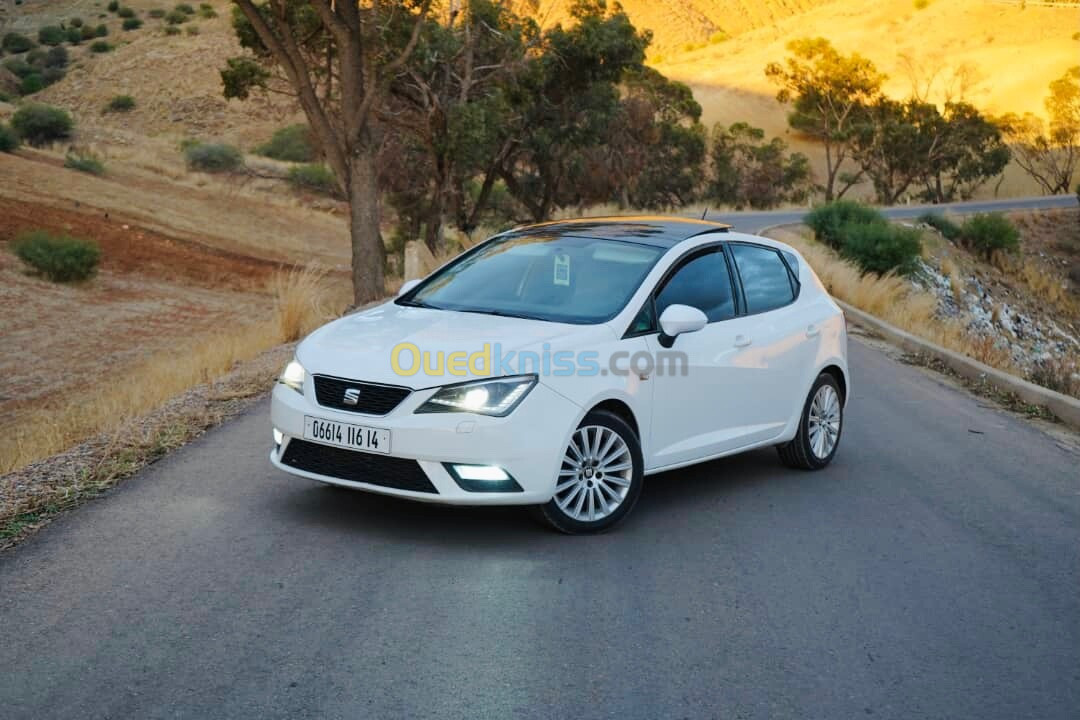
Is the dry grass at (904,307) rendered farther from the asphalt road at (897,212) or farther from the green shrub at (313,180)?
the green shrub at (313,180)

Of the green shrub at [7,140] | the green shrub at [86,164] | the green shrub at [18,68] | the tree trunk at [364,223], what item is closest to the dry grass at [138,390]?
the tree trunk at [364,223]

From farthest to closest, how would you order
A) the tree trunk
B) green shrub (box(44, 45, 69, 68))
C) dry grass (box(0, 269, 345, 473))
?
green shrub (box(44, 45, 69, 68)), the tree trunk, dry grass (box(0, 269, 345, 473))

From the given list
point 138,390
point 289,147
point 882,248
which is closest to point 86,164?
point 289,147

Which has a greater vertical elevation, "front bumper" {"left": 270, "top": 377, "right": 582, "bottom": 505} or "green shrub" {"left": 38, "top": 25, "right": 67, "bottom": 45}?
"green shrub" {"left": 38, "top": 25, "right": 67, "bottom": 45}

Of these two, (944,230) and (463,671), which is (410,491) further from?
(944,230)

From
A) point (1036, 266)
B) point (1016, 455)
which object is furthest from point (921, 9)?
point (1016, 455)

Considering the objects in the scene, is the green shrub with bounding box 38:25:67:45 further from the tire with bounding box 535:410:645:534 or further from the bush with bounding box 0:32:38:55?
the tire with bounding box 535:410:645:534

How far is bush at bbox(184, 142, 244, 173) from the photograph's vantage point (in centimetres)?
5362

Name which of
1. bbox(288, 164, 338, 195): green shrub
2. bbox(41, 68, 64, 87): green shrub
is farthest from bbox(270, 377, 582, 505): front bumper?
bbox(41, 68, 64, 87): green shrub

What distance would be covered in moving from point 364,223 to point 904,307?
9430 mm

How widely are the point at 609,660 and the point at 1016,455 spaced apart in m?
5.91

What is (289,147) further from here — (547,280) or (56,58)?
(547,280)

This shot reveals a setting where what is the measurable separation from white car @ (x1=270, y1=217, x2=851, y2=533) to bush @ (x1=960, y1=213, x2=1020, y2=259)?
31323 mm

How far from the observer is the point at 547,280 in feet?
24.2
